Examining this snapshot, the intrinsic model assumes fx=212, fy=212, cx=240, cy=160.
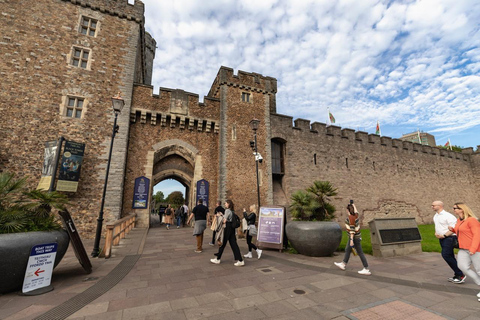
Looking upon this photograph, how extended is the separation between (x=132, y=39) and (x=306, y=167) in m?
15.8

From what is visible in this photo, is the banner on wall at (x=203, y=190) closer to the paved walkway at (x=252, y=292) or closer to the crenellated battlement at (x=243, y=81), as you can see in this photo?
the crenellated battlement at (x=243, y=81)

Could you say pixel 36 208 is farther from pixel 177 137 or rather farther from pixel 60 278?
pixel 177 137

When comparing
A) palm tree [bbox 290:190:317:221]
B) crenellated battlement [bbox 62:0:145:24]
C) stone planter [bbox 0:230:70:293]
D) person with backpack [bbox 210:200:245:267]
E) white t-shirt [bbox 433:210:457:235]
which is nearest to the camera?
stone planter [bbox 0:230:70:293]

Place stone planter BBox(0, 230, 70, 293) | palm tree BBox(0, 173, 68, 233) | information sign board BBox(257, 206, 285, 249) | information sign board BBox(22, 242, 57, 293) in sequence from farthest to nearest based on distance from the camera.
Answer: information sign board BBox(257, 206, 285, 249), palm tree BBox(0, 173, 68, 233), information sign board BBox(22, 242, 57, 293), stone planter BBox(0, 230, 70, 293)

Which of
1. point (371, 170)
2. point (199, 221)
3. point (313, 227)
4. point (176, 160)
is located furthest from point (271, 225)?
point (371, 170)

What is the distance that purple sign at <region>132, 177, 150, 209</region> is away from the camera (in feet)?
41.5

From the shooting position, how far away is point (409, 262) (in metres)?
6.41

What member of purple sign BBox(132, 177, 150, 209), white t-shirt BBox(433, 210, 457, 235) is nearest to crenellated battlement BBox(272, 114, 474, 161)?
purple sign BBox(132, 177, 150, 209)

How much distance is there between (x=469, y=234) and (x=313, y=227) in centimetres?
355

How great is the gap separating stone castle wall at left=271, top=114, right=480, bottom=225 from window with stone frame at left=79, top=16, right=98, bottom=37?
1347 centimetres

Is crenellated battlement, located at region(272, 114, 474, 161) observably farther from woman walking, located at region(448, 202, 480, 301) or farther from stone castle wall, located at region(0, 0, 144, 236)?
woman walking, located at region(448, 202, 480, 301)

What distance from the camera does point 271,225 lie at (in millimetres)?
8000

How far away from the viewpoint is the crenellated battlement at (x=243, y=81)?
15.8 meters

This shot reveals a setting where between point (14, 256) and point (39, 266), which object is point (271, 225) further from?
point (14, 256)
